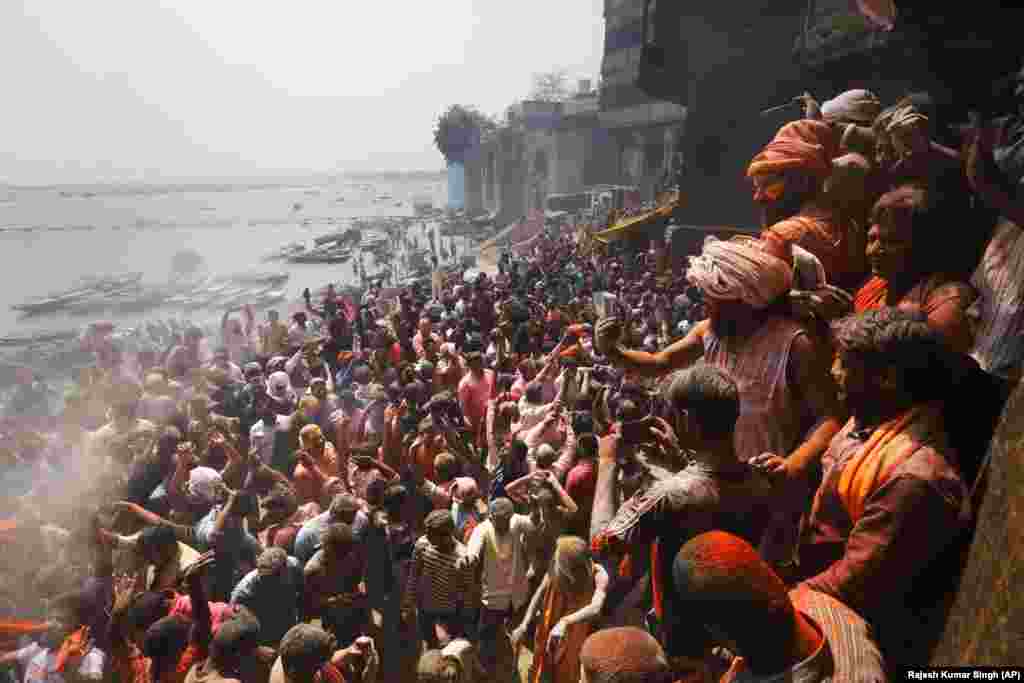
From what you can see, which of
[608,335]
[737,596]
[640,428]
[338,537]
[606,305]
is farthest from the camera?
[606,305]

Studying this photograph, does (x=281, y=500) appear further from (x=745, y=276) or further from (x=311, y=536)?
(x=745, y=276)

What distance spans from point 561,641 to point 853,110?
152 inches

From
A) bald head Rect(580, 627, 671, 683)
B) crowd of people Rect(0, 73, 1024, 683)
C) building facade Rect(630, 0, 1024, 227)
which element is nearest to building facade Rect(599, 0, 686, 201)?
building facade Rect(630, 0, 1024, 227)

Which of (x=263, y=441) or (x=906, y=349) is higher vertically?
(x=906, y=349)

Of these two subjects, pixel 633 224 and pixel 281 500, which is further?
pixel 633 224

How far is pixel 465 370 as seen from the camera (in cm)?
812

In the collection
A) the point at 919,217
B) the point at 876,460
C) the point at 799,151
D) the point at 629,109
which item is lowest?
the point at 876,460

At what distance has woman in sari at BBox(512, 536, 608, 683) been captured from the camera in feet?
10.7

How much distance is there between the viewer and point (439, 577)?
4012 millimetres

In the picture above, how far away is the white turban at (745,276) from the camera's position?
2.49m

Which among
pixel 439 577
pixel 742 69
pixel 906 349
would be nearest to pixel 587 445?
pixel 439 577

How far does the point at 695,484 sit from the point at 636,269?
1483 cm

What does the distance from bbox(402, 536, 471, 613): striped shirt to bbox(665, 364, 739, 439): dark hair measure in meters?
2.55

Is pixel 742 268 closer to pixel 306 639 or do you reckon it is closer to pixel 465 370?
pixel 306 639
